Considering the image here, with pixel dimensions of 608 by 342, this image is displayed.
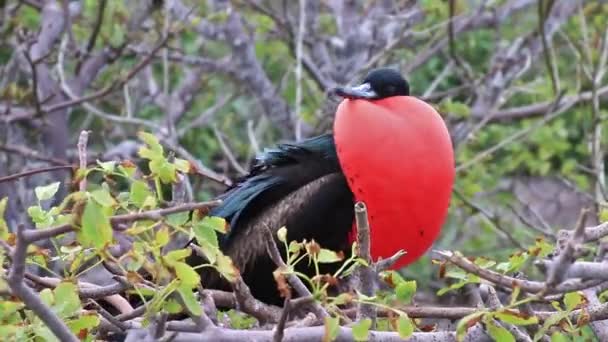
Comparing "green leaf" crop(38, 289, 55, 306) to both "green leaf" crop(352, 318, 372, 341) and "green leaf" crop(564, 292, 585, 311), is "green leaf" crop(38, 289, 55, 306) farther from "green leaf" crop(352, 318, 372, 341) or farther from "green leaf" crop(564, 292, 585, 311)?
"green leaf" crop(564, 292, 585, 311)

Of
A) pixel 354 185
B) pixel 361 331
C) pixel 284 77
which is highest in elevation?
pixel 361 331

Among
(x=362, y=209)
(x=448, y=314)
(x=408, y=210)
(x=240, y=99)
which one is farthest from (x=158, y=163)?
(x=240, y=99)

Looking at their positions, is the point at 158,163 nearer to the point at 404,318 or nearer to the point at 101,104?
the point at 404,318

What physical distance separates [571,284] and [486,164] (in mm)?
2788

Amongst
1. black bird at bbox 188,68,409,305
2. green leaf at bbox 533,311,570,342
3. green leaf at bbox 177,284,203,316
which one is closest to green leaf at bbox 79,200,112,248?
green leaf at bbox 177,284,203,316

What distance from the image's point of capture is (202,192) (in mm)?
3865

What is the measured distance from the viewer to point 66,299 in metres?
1.24

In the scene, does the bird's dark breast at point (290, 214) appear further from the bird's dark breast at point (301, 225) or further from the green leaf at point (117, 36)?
the green leaf at point (117, 36)

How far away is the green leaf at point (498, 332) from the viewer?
1312 millimetres

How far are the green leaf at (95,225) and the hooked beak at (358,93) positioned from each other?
1.00 metres

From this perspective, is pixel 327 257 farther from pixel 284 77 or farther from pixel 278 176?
pixel 284 77

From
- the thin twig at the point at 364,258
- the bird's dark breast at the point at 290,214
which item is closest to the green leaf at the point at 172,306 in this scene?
the thin twig at the point at 364,258

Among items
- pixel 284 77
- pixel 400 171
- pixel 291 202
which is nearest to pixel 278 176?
pixel 291 202

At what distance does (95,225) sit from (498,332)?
49 centimetres
